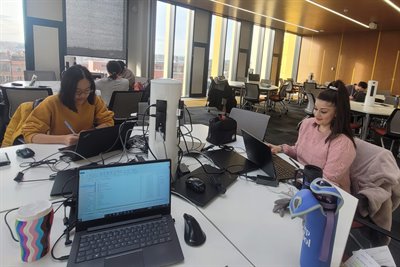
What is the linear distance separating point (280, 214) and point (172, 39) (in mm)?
7901

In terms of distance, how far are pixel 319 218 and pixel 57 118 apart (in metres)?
1.83

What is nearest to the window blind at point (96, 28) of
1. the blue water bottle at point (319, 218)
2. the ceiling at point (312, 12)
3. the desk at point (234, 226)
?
the ceiling at point (312, 12)

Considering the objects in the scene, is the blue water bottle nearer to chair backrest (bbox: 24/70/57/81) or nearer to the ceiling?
chair backrest (bbox: 24/70/57/81)

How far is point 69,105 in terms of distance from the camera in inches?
78.0

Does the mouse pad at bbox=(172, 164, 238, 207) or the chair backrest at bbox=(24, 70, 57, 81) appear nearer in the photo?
the mouse pad at bbox=(172, 164, 238, 207)

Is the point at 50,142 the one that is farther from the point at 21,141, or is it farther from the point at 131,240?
the point at 131,240

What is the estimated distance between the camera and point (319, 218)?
808 mm

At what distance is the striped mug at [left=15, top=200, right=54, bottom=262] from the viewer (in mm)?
812

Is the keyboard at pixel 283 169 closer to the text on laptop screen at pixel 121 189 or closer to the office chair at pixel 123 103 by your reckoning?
the text on laptop screen at pixel 121 189

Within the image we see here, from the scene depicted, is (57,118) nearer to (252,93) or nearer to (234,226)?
(234,226)

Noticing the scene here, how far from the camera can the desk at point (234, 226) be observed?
3.00 ft

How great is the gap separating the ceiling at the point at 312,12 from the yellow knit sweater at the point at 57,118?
21.3ft

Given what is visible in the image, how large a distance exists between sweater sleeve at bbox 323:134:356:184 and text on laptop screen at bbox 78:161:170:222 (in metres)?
1.07

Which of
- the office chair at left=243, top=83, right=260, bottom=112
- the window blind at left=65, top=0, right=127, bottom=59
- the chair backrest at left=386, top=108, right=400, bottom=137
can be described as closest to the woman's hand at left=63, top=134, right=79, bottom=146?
the chair backrest at left=386, top=108, right=400, bottom=137
